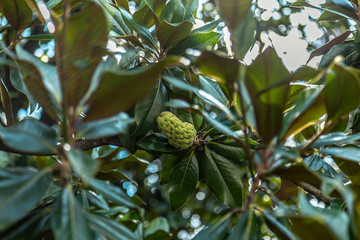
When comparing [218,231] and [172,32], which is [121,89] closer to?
[218,231]

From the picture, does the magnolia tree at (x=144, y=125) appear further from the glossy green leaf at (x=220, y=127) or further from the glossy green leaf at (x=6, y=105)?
the glossy green leaf at (x=6, y=105)

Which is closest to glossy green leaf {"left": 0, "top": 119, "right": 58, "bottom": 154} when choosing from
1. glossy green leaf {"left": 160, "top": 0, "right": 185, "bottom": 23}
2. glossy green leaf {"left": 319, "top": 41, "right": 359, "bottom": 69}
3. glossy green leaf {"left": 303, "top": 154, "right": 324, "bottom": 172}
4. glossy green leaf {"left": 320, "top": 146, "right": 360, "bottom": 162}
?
glossy green leaf {"left": 320, "top": 146, "right": 360, "bottom": 162}

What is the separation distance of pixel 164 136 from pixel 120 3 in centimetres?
46

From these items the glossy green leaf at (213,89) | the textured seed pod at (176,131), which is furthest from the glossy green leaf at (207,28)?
the textured seed pod at (176,131)

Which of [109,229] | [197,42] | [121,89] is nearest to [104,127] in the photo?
[121,89]

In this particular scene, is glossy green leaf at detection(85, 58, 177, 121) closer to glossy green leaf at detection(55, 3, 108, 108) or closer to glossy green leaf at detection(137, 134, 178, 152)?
glossy green leaf at detection(55, 3, 108, 108)

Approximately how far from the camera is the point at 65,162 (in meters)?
0.63

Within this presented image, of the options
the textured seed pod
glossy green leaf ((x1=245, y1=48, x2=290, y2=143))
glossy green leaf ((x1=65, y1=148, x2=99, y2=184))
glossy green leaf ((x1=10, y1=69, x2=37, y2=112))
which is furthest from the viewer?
glossy green leaf ((x1=10, y1=69, x2=37, y2=112))

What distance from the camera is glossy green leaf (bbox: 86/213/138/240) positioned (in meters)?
0.62

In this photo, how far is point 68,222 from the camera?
1.76 ft

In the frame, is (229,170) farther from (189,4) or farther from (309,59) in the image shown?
(189,4)

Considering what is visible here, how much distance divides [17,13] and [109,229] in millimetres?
691

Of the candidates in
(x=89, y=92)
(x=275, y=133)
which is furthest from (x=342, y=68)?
(x=89, y=92)

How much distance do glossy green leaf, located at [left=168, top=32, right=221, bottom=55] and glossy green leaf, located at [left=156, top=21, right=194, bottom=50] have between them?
3cm
